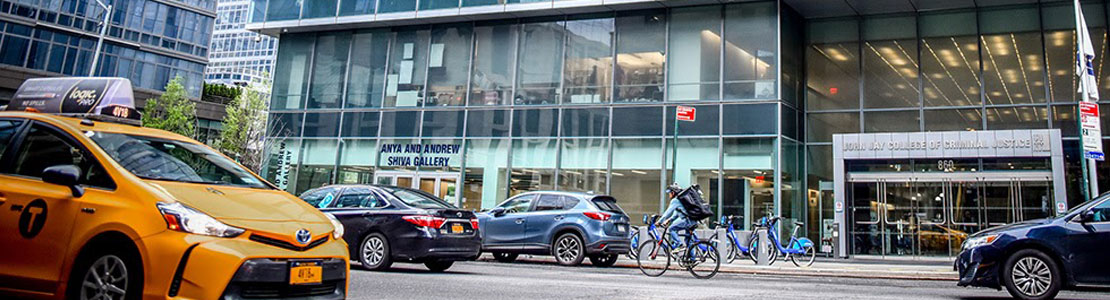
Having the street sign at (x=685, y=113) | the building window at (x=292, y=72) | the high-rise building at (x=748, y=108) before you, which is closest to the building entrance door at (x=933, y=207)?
the high-rise building at (x=748, y=108)

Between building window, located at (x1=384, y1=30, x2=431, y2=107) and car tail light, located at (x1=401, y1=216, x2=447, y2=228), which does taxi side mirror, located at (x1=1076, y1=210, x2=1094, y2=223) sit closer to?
car tail light, located at (x1=401, y1=216, x2=447, y2=228)

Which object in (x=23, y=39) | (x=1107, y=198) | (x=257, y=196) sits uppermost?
(x=23, y=39)

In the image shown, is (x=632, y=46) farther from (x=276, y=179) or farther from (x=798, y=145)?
(x=276, y=179)

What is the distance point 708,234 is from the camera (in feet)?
62.4

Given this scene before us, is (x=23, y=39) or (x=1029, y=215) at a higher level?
(x=23, y=39)

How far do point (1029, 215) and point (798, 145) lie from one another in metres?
6.60

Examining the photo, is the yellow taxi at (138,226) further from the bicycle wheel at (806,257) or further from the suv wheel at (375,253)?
the bicycle wheel at (806,257)

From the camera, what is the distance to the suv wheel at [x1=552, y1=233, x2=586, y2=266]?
15.1 meters

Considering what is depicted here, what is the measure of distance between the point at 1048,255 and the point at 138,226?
9.37 meters

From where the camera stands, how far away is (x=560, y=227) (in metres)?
15.3

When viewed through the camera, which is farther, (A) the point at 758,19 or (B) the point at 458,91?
(B) the point at 458,91

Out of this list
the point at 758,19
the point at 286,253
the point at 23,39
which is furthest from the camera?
the point at 23,39

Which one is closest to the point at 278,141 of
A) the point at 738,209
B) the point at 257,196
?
the point at 738,209

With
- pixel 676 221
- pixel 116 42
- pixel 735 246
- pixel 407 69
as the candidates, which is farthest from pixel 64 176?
pixel 116 42
